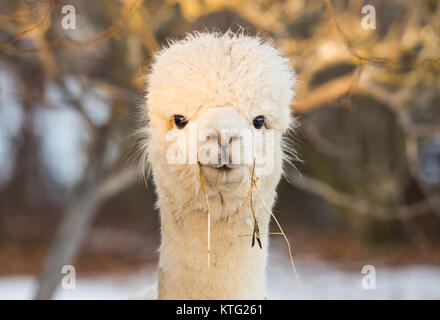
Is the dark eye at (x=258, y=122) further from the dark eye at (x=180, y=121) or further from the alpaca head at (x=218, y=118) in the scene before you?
the dark eye at (x=180, y=121)

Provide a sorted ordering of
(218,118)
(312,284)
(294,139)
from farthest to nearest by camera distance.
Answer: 1. (312,284)
2. (294,139)
3. (218,118)

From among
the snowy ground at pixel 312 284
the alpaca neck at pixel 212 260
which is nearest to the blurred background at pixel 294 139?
the snowy ground at pixel 312 284

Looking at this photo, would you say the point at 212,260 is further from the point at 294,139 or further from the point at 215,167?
the point at 294,139

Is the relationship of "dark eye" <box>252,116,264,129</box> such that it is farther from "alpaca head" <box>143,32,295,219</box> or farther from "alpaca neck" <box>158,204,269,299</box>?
"alpaca neck" <box>158,204,269,299</box>

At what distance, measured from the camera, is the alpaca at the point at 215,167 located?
187 cm

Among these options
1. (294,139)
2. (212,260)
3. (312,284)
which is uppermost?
(294,139)

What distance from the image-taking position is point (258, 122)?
193cm

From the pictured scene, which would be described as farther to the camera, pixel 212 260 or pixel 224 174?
pixel 212 260

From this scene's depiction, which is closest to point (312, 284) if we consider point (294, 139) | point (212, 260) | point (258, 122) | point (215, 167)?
point (294, 139)

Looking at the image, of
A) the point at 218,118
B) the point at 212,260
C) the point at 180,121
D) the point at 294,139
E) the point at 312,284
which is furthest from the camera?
the point at 312,284

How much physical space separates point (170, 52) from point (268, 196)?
0.78m

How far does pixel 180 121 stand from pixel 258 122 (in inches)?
12.6

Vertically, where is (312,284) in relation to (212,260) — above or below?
above
